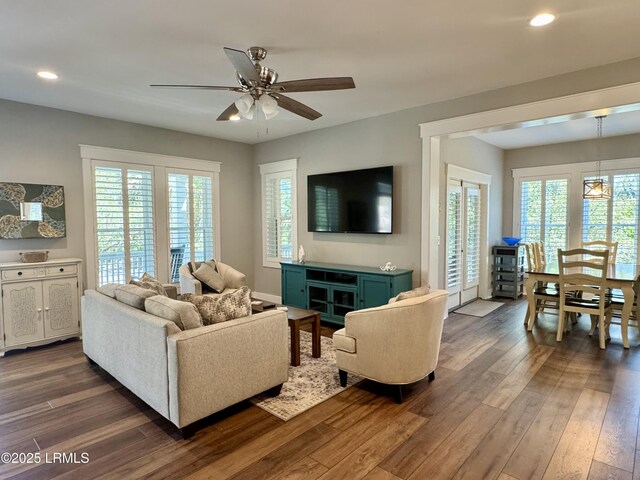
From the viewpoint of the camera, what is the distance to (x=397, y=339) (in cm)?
294

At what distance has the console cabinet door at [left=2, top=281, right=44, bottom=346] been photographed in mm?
4113

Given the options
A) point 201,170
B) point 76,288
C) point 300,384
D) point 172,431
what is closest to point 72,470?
point 172,431

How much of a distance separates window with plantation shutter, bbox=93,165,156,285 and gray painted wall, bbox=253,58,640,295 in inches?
84.4

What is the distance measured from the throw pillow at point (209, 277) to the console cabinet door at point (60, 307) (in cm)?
145

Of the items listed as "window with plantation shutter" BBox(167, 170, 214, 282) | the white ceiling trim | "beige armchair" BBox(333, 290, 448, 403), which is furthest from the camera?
"window with plantation shutter" BBox(167, 170, 214, 282)

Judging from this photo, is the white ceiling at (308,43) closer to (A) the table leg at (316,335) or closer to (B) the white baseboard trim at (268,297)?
(A) the table leg at (316,335)

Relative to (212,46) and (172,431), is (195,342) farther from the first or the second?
(212,46)

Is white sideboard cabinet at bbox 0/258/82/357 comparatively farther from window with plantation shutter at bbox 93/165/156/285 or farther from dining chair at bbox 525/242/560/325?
dining chair at bbox 525/242/560/325

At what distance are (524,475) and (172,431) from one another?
225 cm

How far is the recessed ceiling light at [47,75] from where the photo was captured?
3.57 metres

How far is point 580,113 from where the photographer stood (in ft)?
11.9

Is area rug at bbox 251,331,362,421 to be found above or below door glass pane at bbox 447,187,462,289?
below

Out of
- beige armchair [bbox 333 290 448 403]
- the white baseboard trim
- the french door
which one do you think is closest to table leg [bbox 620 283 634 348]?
the french door

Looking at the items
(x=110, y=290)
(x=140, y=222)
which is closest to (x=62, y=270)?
(x=140, y=222)
